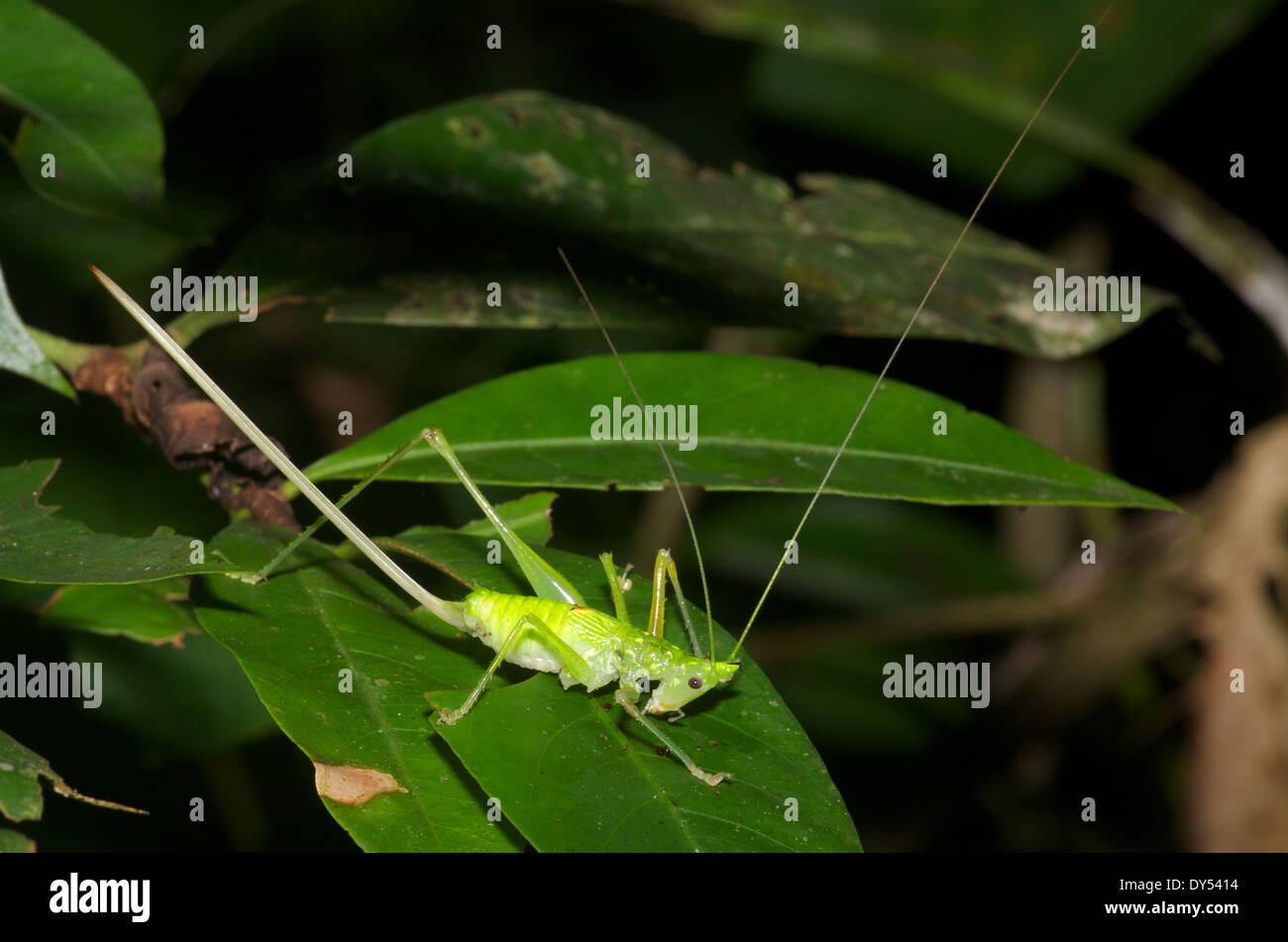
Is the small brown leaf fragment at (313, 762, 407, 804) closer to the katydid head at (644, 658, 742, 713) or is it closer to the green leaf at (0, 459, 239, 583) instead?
the green leaf at (0, 459, 239, 583)

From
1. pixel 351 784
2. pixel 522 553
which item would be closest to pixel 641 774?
pixel 351 784

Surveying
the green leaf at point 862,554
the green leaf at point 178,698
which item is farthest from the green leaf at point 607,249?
the green leaf at point 862,554

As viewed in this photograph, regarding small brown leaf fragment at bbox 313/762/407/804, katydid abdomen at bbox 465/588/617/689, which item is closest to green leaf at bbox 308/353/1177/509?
katydid abdomen at bbox 465/588/617/689

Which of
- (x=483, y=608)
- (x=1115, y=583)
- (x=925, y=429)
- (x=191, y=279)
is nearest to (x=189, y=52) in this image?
(x=191, y=279)

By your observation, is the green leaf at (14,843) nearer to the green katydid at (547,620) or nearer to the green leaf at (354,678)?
the green leaf at (354,678)

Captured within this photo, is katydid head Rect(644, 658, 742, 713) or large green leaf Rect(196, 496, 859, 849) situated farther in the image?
katydid head Rect(644, 658, 742, 713)

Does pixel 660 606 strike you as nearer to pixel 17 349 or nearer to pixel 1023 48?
pixel 17 349
